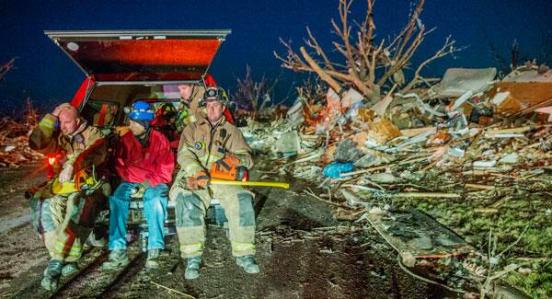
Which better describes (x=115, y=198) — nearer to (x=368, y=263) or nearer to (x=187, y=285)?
(x=187, y=285)

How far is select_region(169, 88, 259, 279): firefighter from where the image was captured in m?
3.15

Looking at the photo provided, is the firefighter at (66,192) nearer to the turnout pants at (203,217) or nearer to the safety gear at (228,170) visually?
the turnout pants at (203,217)

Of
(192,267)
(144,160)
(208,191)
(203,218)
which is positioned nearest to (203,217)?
(203,218)

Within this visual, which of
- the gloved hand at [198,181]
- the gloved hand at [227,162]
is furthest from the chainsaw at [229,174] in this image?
the gloved hand at [198,181]

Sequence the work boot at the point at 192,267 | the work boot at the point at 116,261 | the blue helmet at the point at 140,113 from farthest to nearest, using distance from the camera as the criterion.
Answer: the blue helmet at the point at 140,113
the work boot at the point at 116,261
the work boot at the point at 192,267

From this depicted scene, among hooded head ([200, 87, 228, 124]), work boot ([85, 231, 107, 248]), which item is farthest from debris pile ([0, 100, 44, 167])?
hooded head ([200, 87, 228, 124])

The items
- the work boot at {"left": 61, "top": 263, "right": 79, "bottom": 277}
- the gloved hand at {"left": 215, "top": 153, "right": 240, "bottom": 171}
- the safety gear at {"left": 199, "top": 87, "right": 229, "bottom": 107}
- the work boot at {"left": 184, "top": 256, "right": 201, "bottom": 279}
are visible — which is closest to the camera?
the work boot at {"left": 184, "top": 256, "right": 201, "bottom": 279}

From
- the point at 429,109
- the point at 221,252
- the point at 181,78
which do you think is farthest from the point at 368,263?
the point at 429,109

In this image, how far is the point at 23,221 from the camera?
452 centimetres

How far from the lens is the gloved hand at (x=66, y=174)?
3.04 meters

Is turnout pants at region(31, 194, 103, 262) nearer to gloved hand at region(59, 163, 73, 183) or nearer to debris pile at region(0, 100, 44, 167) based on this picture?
gloved hand at region(59, 163, 73, 183)

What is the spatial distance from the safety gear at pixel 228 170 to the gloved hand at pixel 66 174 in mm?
1335

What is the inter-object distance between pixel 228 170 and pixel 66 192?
1.62m

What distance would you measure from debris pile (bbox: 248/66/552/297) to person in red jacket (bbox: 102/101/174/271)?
92.3 inches
